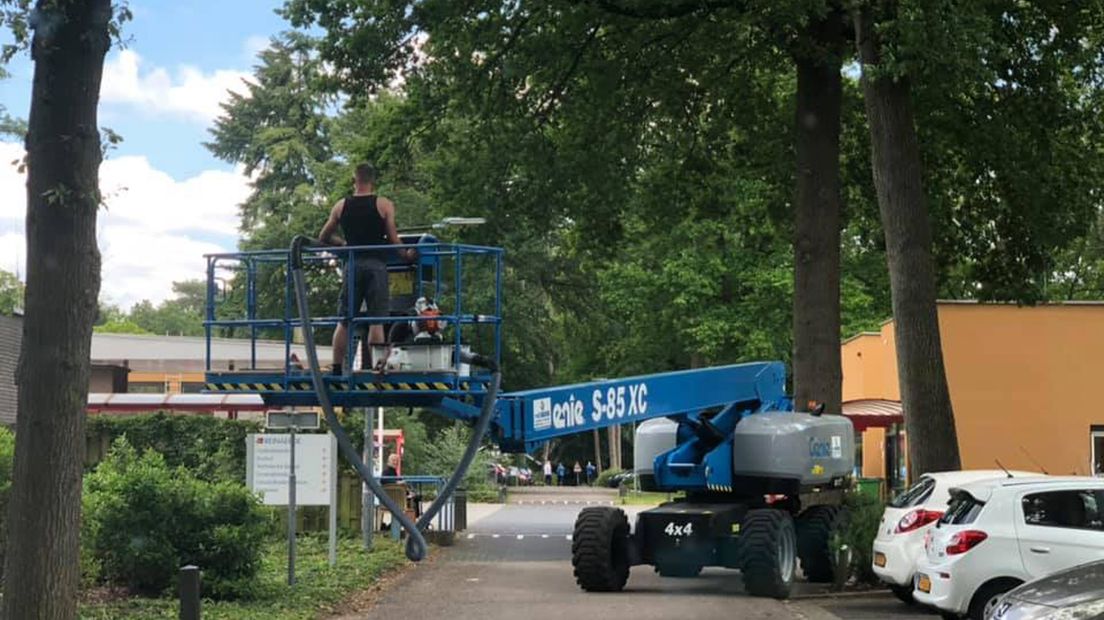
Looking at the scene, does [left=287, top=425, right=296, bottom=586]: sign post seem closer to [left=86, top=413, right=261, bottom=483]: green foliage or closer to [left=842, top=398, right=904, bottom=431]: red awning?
[left=86, top=413, right=261, bottom=483]: green foliage

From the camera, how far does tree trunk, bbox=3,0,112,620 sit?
8688 mm

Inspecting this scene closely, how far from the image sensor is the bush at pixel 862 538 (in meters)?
16.9

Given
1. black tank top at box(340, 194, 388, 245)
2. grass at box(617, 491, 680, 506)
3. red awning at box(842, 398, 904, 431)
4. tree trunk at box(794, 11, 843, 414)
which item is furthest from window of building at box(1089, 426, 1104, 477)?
black tank top at box(340, 194, 388, 245)

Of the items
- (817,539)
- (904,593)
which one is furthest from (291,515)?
(904,593)

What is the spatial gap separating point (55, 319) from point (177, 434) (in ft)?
64.0

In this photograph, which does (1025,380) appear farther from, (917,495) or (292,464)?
(292,464)

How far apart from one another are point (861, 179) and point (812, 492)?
957 centimetres

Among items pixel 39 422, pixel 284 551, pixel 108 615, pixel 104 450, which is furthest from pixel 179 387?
pixel 39 422

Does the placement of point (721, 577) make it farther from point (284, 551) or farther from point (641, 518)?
point (284, 551)

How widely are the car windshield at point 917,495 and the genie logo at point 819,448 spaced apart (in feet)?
7.60

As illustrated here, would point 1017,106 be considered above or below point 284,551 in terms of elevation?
above

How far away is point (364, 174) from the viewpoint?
10.1 meters

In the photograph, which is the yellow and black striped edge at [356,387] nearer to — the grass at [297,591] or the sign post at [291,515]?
the grass at [297,591]

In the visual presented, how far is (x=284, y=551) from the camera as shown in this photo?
853 inches
